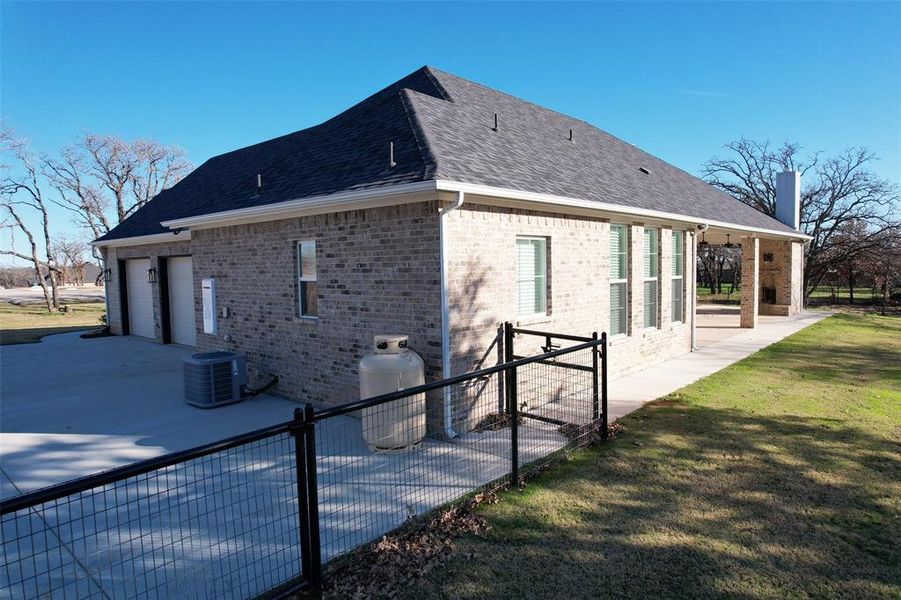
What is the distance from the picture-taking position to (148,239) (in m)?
15.3

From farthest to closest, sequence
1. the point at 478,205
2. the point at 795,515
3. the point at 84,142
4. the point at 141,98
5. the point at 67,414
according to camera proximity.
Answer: the point at 84,142 < the point at 141,98 < the point at 67,414 < the point at 478,205 < the point at 795,515

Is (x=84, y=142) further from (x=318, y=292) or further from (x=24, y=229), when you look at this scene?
(x=318, y=292)

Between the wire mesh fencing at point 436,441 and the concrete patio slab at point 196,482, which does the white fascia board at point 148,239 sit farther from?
the wire mesh fencing at point 436,441

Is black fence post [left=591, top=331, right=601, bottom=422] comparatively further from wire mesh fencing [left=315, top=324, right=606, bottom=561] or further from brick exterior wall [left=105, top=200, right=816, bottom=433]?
brick exterior wall [left=105, top=200, right=816, bottom=433]

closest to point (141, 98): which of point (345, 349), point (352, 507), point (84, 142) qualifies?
point (84, 142)

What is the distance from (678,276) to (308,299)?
8.19 m

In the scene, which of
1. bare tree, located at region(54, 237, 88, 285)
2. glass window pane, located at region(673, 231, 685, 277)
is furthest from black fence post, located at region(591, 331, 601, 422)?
bare tree, located at region(54, 237, 88, 285)

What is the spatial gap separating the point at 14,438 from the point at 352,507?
5.27m

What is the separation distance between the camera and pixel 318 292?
313 inches

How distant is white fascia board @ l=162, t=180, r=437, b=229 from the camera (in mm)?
6293

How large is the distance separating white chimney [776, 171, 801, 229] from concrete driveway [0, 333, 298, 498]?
22.1m

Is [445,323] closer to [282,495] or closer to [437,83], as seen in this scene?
[282,495]

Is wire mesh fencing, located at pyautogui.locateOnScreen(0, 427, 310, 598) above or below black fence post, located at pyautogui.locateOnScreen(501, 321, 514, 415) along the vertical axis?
below

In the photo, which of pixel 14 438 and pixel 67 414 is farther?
pixel 67 414
